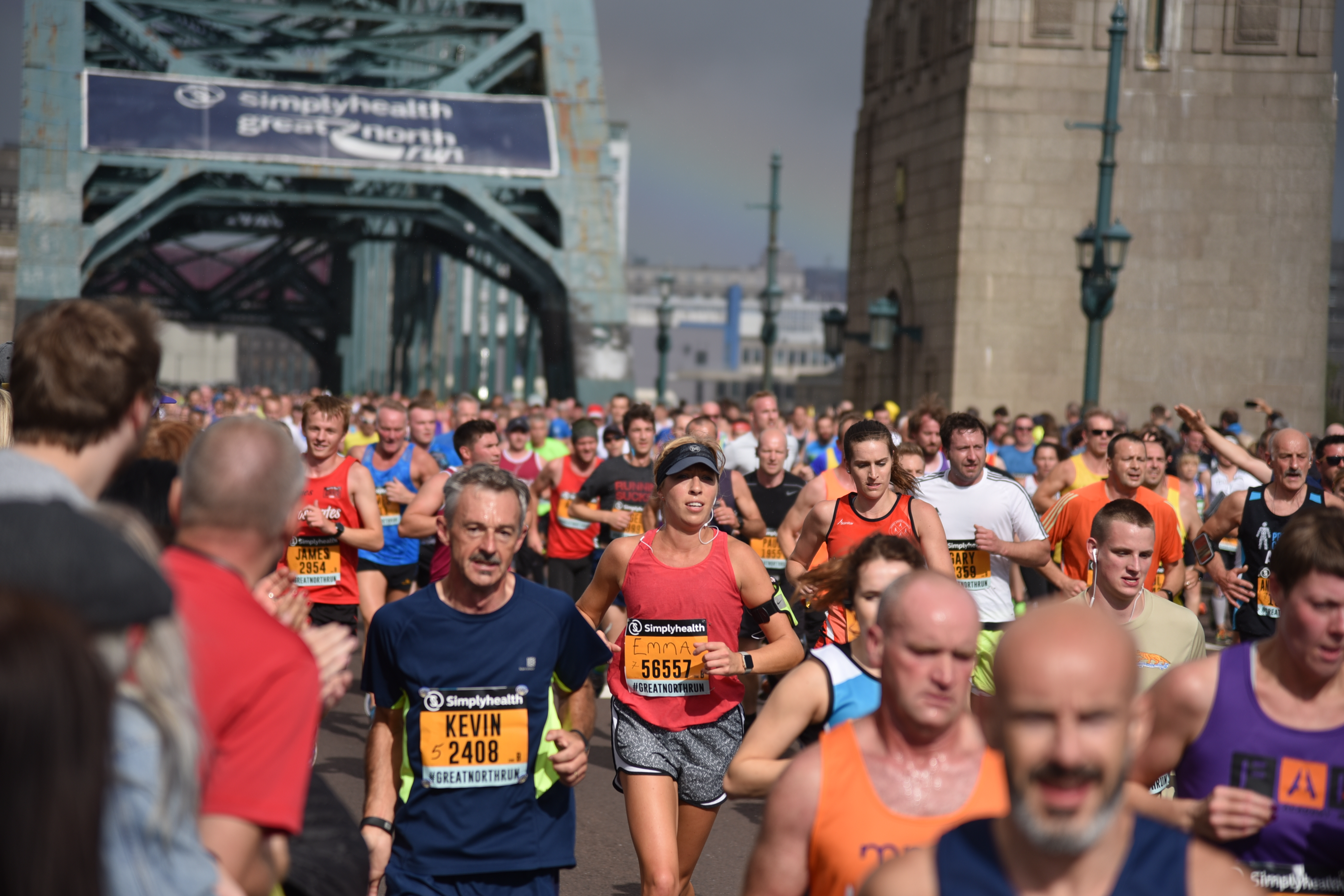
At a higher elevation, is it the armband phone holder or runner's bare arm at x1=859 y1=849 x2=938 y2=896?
runner's bare arm at x1=859 y1=849 x2=938 y2=896

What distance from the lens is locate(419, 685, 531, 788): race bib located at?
160 inches

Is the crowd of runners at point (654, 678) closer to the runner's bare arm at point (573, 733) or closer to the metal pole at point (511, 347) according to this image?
the runner's bare arm at point (573, 733)

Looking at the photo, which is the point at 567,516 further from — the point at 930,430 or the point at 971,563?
the point at 971,563

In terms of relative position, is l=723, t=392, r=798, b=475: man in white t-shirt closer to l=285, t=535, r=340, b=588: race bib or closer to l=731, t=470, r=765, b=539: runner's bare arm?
l=731, t=470, r=765, b=539: runner's bare arm

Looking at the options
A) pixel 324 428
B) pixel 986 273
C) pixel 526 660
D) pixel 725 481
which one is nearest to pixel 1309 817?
pixel 526 660

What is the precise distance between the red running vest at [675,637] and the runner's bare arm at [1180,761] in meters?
2.14

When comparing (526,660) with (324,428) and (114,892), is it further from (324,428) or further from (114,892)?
(324,428)

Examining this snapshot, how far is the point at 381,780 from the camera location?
4121 mm

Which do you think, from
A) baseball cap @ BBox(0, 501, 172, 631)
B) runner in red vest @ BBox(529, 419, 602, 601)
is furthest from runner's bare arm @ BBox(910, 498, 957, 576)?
baseball cap @ BBox(0, 501, 172, 631)

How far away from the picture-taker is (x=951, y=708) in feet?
9.51

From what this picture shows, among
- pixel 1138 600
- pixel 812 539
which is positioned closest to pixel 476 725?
pixel 1138 600

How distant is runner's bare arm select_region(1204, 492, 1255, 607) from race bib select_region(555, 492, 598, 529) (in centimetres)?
448

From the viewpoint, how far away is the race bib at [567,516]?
11.0 metres

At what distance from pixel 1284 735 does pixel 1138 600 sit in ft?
7.00
